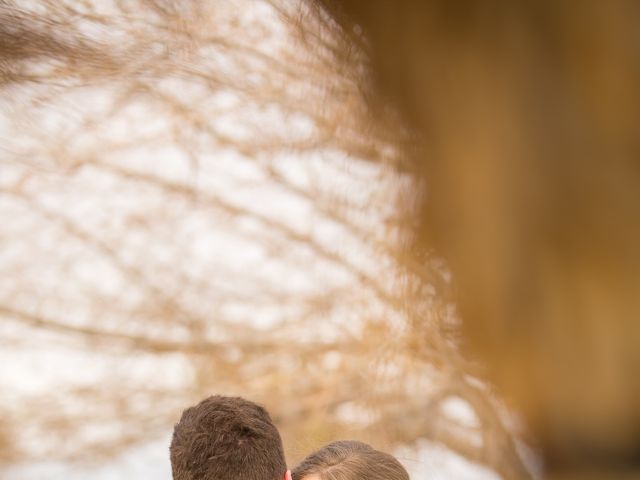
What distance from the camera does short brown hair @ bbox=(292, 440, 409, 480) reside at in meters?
0.52

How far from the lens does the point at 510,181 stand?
2.61ft

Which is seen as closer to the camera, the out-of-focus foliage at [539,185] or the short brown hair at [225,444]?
the short brown hair at [225,444]

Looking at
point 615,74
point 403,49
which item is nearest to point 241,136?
point 403,49

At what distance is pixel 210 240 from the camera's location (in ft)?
2.79

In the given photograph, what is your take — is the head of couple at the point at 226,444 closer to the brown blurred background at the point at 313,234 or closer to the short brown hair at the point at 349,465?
the short brown hair at the point at 349,465

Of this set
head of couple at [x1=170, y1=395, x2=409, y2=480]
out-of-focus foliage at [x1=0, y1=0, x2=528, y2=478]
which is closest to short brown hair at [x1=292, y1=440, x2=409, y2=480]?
head of couple at [x1=170, y1=395, x2=409, y2=480]

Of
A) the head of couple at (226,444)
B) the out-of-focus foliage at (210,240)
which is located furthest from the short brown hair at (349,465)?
the out-of-focus foliage at (210,240)

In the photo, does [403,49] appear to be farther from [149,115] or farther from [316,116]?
[149,115]

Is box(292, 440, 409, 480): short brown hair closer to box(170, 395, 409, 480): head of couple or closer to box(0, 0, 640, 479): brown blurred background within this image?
box(170, 395, 409, 480): head of couple

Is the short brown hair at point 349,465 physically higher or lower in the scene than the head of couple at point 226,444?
lower

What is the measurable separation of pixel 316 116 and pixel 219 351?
270 millimetres

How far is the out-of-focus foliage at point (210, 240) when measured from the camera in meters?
0.82

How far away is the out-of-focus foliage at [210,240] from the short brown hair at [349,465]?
0.28 m

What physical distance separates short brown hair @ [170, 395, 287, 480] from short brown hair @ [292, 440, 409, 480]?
0.07 metres
